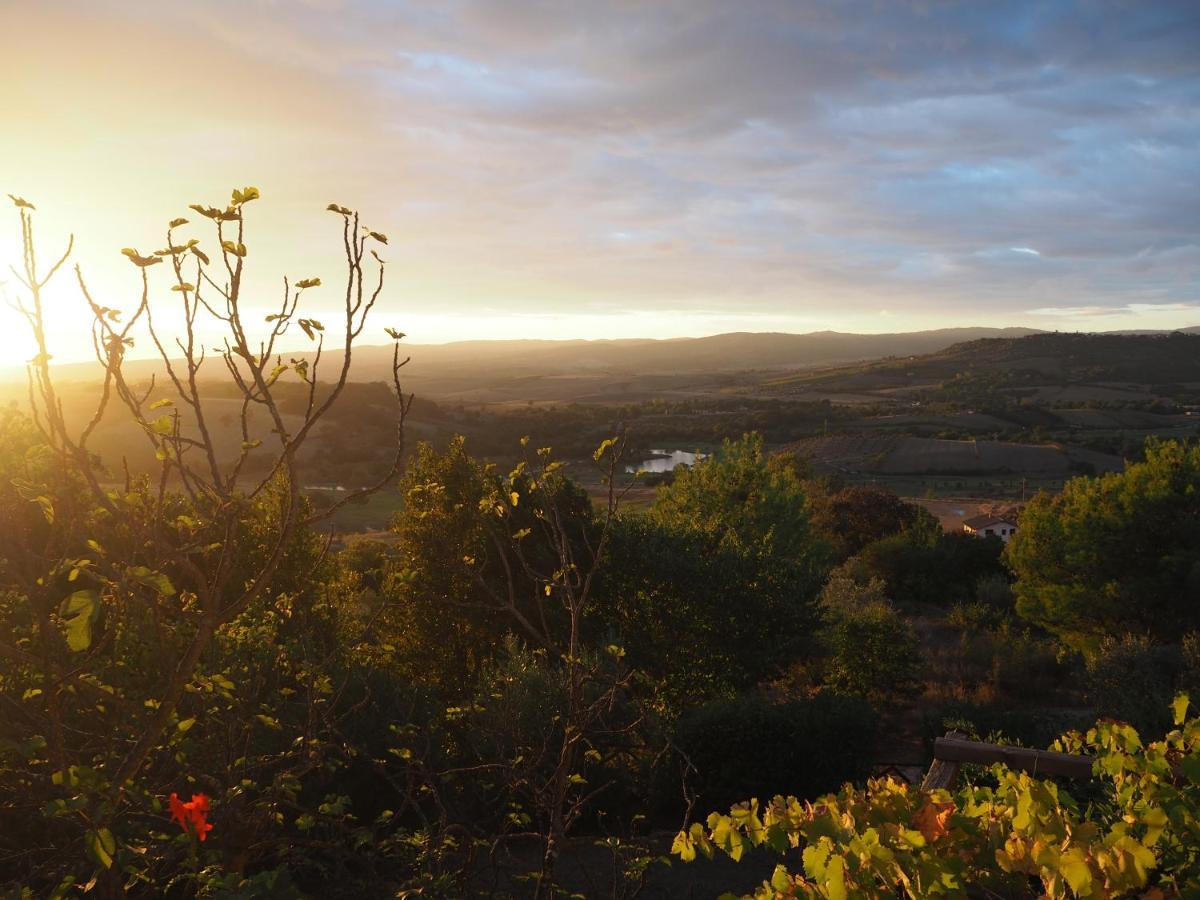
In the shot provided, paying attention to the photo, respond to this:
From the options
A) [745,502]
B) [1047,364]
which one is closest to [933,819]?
[745,502]

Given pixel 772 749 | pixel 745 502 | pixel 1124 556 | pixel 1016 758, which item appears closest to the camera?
pixel 1016 758

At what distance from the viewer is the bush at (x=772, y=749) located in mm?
11148

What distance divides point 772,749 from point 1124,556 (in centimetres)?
1312

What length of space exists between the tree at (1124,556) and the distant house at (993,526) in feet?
50.0

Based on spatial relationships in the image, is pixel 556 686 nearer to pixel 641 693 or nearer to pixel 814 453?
pixel 641 693

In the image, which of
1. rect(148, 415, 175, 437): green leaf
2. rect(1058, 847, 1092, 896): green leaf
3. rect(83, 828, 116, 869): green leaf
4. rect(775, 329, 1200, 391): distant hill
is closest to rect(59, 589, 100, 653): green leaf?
rect(83, 828, 116, 869): green leaf

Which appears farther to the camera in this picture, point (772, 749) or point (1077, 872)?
point (772, 749)

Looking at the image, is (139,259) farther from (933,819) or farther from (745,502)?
(745,502)

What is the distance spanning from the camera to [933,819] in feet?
9.69

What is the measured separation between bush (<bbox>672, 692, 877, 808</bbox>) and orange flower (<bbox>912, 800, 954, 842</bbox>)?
848cm

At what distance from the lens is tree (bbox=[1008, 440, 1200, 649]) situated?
18.6 metres

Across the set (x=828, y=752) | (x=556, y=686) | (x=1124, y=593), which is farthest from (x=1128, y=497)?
(x=556, y=686)

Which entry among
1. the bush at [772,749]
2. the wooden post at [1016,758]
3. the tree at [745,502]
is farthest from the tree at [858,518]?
the wooden post at [1016,758]

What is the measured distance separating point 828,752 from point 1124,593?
1182 centimetres
